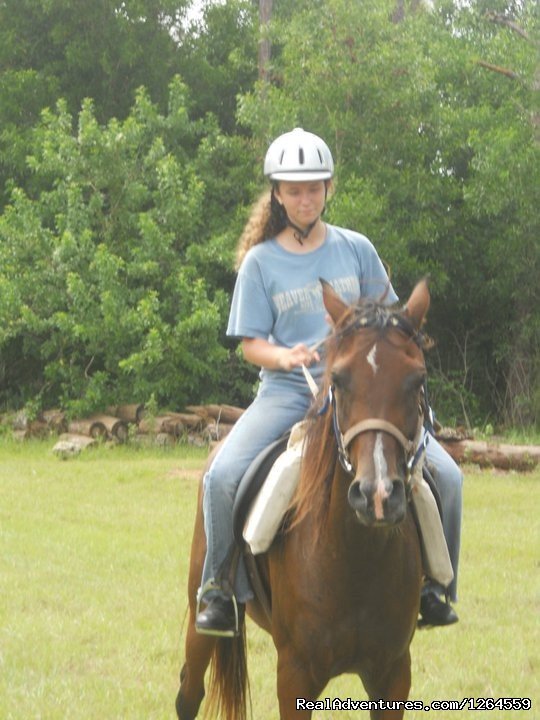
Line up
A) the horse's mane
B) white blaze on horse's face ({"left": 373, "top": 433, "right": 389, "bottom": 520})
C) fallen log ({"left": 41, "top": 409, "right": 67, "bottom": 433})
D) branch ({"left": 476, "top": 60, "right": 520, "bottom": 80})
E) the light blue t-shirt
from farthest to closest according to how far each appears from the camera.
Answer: branch ({"left": 476, "top": 60, "right": 520, "bottom": 80}) → fallen log ({"left": 41, "top": 409, "right": 67, "bottom": 433}) → the light blue t-shirt → the horse's mane → white blaze on horse's face ({"left": 373, "top": 433, "right": 389, "bottom": 520})

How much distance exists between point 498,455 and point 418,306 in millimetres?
11039

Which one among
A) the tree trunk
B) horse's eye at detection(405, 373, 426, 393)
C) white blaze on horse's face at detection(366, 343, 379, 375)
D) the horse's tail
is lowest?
the horse's tail

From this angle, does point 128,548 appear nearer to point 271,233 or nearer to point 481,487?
point 481,487

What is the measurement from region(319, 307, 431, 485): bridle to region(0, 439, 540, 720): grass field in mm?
2481

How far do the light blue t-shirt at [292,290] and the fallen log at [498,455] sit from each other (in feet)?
33.9

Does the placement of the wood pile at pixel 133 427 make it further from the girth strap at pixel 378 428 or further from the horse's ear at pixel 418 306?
the girth strap at pixel 378 428

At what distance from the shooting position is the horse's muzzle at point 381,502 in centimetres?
317

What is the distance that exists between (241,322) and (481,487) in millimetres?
9180

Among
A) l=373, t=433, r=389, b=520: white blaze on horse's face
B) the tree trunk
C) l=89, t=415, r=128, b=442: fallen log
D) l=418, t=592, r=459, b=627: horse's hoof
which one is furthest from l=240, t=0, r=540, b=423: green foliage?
l=373, t=433, r=389, b=520: white blaze on horse's face

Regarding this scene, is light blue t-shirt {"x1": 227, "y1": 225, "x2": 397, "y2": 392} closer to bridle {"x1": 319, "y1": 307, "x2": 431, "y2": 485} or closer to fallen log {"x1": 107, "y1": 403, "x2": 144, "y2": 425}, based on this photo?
bridle {"x1": 319, "y1": 307, "x2": 431, "y2": 485}

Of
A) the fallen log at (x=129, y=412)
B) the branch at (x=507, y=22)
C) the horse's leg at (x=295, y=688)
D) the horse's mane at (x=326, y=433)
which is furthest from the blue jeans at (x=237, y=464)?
the branch at (x=507, y=22)

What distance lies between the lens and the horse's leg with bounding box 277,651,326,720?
151 inches

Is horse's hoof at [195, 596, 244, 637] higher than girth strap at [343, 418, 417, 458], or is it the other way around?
girth strap at [343, 418, 417, 458]

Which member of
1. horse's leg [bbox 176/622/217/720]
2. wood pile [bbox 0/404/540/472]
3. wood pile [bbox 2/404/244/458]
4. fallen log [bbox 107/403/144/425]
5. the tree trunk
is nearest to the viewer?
horse's leg [bbox 176/622/217/720]
